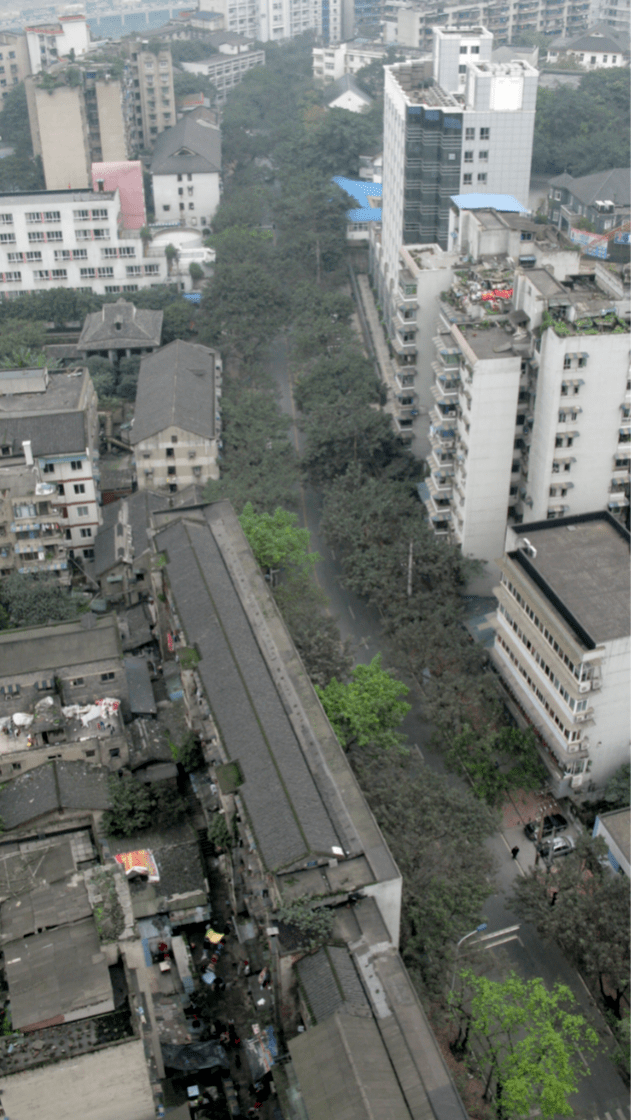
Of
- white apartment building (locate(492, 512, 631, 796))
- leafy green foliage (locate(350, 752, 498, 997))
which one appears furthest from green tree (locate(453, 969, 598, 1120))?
white apartment building (locate(492, 512, 631, 796))

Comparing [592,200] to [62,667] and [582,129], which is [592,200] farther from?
[62,667]

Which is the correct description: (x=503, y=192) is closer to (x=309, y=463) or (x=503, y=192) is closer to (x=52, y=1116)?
(x=309, y=463)

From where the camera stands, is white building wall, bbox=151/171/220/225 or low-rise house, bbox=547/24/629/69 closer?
white building wall, bbox=151/171/220/225

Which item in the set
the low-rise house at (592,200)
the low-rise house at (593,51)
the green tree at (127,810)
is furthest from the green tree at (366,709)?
the low-rise house at (593,51)

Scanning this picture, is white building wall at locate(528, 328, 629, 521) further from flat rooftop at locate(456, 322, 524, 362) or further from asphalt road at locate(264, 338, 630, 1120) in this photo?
asphalt road at locate(264, 338, 630, 1120)

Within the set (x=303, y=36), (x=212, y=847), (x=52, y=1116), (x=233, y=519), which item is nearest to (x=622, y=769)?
(x=212, y=847)

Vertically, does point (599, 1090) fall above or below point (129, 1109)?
below

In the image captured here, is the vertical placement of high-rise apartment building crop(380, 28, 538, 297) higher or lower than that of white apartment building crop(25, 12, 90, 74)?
lower
